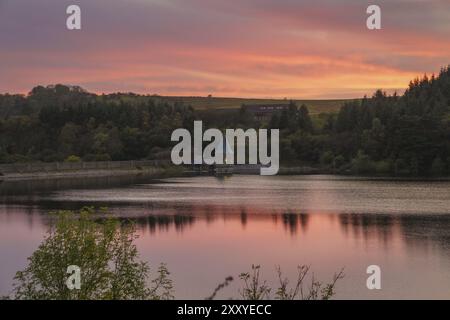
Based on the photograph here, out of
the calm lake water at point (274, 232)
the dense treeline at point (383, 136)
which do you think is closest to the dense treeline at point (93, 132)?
the dense treeline at point (383, 136)

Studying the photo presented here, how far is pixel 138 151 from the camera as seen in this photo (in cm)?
11069

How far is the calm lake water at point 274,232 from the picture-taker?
24.3 metres

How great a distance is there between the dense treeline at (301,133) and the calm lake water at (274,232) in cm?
3088

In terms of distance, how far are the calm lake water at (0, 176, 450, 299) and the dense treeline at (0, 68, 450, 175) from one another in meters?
30.9

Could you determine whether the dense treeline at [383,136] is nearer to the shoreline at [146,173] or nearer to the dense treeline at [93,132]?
the shoreline at [146,173]

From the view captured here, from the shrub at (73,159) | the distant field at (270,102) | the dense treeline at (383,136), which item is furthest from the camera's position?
the distant field at (270,102)

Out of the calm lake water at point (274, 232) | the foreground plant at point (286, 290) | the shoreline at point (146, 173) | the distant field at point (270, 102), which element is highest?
the distant field at point (270, 102)

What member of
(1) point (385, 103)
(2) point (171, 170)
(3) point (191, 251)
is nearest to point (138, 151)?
(2) point (171, 170)

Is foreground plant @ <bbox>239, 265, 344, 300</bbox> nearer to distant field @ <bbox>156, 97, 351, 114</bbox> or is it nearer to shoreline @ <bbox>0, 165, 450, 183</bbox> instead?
shoreline @ <bbox>0, 165, 450, 183</bbox>

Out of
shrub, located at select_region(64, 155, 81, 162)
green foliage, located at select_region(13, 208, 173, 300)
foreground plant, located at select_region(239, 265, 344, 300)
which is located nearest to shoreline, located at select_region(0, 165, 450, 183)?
shrub, located at select_region(64, 155, 81, 162)

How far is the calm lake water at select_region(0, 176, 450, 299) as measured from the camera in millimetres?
24281

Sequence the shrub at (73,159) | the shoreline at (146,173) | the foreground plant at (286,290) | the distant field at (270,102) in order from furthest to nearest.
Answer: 1. the distant field at (270,102)
2. the shrub at (73,159)
3. the shoreline at (146,173)
4. the foreground plant at (286,290)
